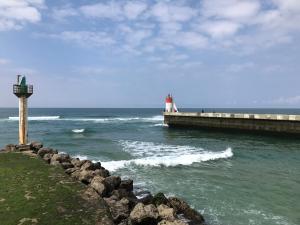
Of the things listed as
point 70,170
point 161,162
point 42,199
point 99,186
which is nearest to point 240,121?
point 161,162

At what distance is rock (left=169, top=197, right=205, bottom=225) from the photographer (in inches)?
406

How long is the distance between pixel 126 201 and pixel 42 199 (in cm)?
235

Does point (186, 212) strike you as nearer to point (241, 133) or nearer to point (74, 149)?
point (74, 149)

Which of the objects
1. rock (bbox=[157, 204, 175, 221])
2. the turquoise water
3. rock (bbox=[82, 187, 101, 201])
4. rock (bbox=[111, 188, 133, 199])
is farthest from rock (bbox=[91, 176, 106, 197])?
the turquoise water

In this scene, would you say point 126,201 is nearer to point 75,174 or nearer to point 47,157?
point 75,174

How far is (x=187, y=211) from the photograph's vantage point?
10.6m

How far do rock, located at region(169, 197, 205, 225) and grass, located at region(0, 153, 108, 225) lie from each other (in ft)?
8.24

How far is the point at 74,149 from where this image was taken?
2770cm

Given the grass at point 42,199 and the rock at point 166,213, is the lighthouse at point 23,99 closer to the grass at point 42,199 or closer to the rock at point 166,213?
the grass at point 42,199

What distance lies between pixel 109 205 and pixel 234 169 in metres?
10.4

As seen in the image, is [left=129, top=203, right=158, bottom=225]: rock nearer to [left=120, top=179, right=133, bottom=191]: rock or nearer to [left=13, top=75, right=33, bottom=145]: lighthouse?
[left=120, top=179, right=133, bottom=191]: rock

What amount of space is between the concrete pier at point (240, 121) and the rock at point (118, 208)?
88.8 ft

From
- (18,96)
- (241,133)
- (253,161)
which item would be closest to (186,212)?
(253,161)

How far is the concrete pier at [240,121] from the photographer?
33656 mm
